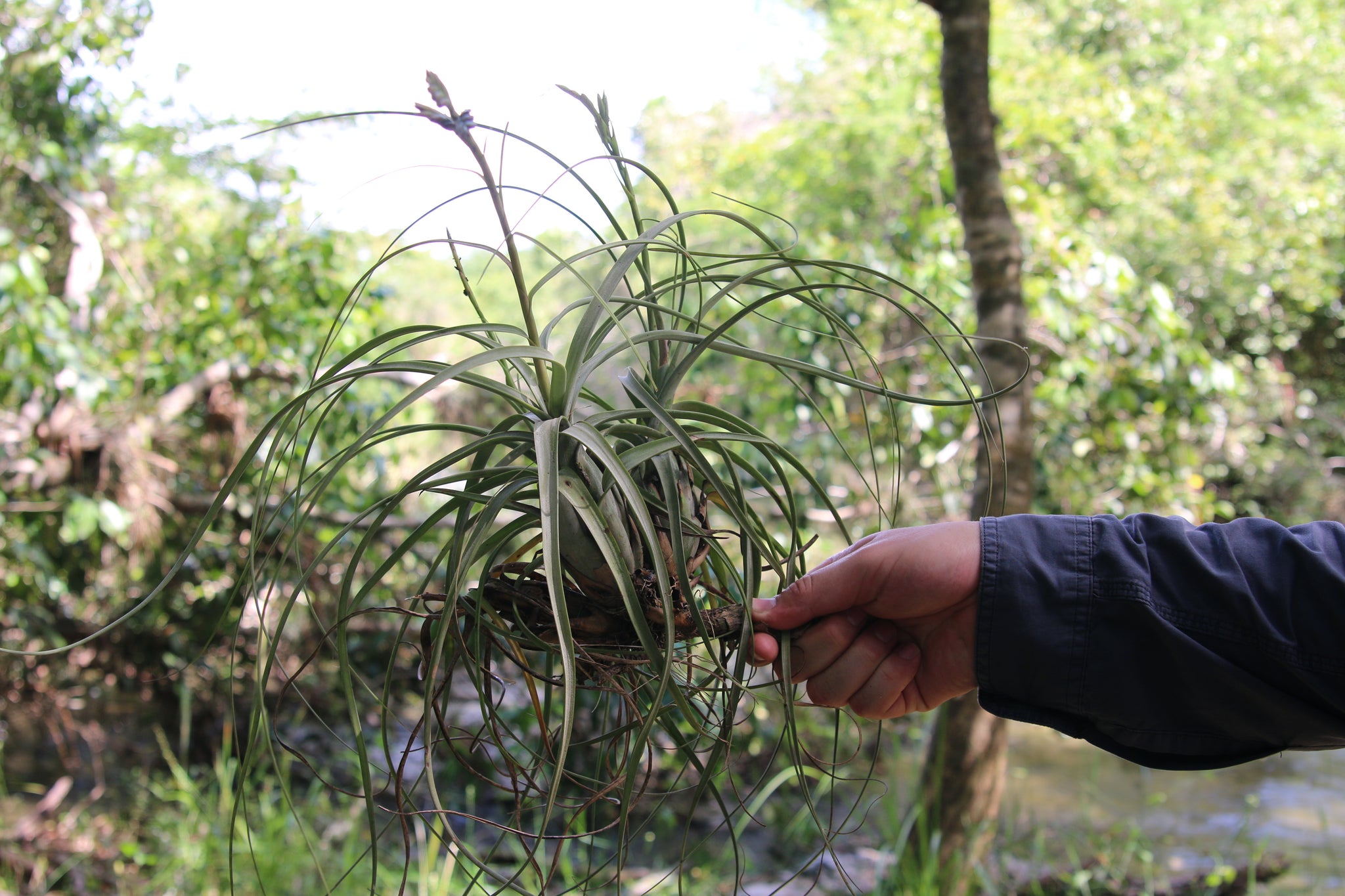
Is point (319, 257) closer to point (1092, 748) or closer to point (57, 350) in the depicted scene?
point (57, 350)

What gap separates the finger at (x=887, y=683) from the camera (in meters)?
0.73

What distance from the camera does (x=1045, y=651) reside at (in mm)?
664

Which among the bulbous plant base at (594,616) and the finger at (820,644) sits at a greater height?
the bulbous plant base at (594,616)

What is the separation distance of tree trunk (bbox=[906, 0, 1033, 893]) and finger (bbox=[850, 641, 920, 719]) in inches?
32.8

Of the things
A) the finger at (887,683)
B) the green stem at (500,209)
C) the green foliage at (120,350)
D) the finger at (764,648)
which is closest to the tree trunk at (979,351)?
the finger at (887,683)

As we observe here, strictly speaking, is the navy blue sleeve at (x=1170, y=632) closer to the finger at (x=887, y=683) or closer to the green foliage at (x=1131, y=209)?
the finger at (x=887, y=683)

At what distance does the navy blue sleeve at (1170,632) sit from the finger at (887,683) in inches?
2.6

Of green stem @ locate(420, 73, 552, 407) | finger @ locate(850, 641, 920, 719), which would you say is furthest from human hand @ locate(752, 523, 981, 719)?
green stem @ locate(420, 73, 552, 407)

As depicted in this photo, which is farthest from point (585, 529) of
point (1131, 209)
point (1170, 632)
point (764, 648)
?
point (1131, 209)

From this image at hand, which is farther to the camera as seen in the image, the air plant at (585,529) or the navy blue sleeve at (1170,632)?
the navy blue sleeve at (1170,632)

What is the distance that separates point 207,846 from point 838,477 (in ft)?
7.99

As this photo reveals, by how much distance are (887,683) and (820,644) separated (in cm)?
9

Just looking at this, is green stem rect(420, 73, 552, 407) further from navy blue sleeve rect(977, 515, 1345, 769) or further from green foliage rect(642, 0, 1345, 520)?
green foliage rect(642, 0, 1345, 520)

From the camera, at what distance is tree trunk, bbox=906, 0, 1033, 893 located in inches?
60.2
